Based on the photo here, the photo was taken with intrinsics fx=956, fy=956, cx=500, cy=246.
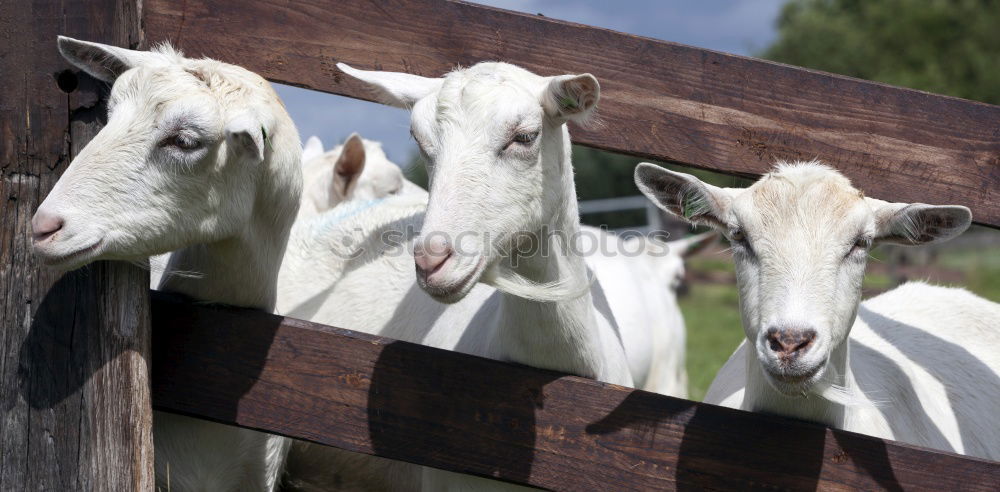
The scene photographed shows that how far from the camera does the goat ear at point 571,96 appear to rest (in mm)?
2533

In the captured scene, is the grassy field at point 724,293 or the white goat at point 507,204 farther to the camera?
the grassy field at point 724,293

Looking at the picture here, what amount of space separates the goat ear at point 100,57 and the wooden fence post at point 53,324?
5 cm

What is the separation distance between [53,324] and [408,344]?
2.97ft

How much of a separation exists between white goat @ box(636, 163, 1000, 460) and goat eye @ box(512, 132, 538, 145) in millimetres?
330

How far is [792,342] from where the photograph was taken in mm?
2422

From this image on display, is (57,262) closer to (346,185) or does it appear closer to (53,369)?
(53,369)

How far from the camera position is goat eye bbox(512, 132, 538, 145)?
2691mm

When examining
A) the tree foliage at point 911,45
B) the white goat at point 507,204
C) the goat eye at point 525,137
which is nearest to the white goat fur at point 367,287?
the white goat at point 507,204

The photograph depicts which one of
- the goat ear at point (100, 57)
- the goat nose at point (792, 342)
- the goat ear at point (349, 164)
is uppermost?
the goat ear at point (349, 164)

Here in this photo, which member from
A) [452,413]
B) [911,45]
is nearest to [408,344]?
[452,413]

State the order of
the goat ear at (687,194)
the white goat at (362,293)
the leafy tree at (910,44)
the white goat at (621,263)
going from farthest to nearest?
1. the leafy tree at (910,44)
2. the white goat at (621,263)
3. the white goat at (362,293)
4. the goat ear at (687,194)

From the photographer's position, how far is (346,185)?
201 inches

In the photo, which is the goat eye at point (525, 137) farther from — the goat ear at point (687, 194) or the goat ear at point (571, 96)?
the goat ear at point (687, 194)

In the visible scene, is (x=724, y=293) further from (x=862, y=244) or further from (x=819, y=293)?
(x=819, y=293)
